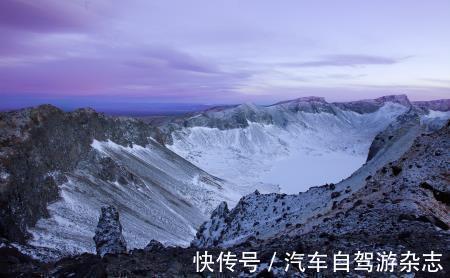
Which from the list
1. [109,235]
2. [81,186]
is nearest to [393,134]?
[109,235]

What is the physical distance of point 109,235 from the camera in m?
29.0

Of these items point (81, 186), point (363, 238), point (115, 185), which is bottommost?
point (115, 185)

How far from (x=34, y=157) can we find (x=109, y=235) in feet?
107

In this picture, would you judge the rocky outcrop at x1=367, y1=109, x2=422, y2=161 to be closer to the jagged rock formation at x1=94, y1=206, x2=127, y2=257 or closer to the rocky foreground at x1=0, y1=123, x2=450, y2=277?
the rocky foreground at x1=0, y1=123, x2=450, y2=277

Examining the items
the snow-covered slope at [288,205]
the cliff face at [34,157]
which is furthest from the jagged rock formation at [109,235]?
the cliff face at [34,157]

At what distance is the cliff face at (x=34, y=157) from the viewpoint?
45.6 m

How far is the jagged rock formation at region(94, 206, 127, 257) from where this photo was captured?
1109 inches

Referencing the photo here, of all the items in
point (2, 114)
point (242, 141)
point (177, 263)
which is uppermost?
point (2, 114)

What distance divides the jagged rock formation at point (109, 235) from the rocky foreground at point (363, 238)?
813 cm

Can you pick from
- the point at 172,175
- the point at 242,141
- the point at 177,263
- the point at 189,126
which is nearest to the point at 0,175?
the point at 177,263

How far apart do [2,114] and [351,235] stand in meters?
52.7

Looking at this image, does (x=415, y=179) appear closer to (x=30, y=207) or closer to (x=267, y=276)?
(x=267, y=276)

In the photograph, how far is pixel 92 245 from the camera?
4497 cm

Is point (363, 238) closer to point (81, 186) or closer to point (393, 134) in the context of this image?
point (393, 134)
